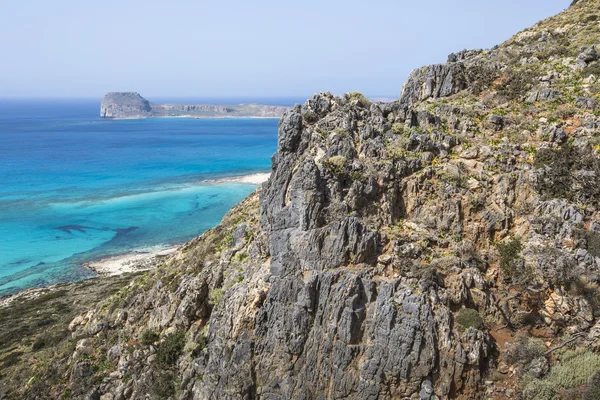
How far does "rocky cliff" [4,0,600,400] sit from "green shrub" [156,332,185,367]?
0.31 ft

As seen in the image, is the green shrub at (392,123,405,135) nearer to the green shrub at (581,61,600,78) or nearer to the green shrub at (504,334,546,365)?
the green shrub at (504,334,546,365)

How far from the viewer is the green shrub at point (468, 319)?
1481 cm

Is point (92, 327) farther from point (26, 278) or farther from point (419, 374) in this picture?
point (26, 278)

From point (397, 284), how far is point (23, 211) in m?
78.1

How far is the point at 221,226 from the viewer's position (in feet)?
99.3

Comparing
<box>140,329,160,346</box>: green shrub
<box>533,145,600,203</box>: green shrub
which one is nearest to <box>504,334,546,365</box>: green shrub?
<box>533,145,600,203</box>: green shrub

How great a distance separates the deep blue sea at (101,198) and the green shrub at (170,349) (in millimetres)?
35683

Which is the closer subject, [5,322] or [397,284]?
[397,284]

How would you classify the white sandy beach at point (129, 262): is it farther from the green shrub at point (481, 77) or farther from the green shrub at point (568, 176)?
the green shrub at point (568, 176)

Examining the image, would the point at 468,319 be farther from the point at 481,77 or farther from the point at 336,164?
the point at 481,77

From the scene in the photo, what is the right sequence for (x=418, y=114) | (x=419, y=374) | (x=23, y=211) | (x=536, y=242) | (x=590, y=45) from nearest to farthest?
(x=419, y=374) < (x=536, y=242) < (x=418, y=114) < (x=590, y=45) < (x=23, y=211)

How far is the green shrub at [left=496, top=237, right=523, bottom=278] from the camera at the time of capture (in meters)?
16.4

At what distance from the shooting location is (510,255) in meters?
16.8

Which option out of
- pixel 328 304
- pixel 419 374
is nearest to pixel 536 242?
pixel 419 374
